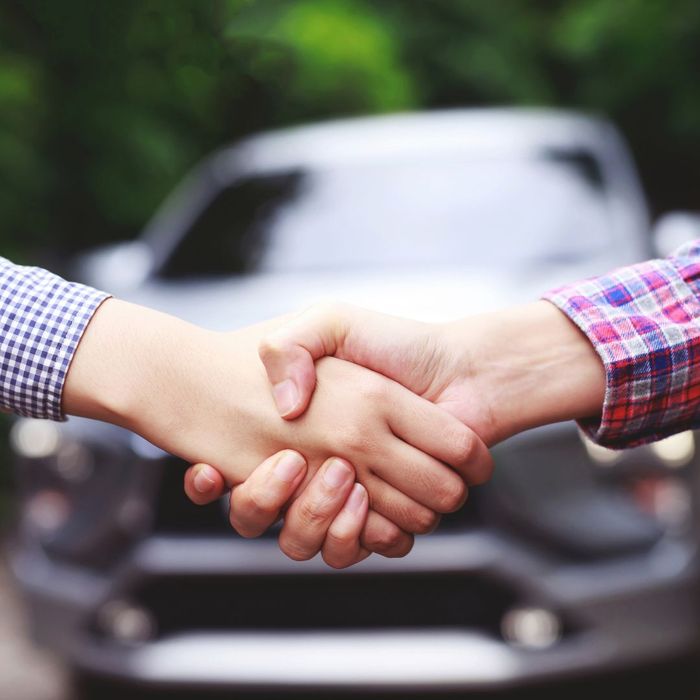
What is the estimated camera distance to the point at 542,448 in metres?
2.84

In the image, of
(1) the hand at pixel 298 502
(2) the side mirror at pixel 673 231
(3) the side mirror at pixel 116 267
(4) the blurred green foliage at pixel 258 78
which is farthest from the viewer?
(3) the side mirror at pixel 116 267

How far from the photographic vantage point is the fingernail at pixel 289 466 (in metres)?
1.85

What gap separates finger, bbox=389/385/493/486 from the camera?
1.86 meters

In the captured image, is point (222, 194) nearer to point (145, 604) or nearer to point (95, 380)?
point (145, 604)

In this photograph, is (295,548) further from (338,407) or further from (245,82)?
(245,82)

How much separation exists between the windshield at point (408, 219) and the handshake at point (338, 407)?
1.51 metres

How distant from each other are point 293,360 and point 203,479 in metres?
0.25

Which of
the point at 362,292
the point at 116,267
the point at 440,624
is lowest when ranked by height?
the point at 440,624

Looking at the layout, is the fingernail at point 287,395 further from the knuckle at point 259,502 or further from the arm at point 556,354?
the knuckle at point 259,502

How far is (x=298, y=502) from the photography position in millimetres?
1877

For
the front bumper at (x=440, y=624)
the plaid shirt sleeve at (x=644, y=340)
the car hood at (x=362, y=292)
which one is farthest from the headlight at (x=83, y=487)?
the plaid shirt sleeve at (x=644, y=340)

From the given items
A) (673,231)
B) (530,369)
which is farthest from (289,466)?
(673,231)

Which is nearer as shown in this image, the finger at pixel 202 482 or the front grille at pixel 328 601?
the finger at pixel 202 482

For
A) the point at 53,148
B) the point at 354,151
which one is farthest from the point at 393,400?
the point at 53,148
